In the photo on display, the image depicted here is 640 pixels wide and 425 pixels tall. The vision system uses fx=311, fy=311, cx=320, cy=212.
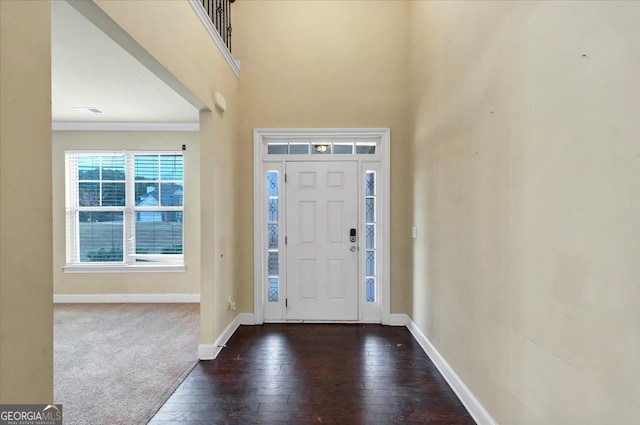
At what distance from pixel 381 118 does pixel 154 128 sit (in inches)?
127

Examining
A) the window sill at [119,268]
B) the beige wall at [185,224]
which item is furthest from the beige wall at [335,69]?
the window sill at [119,268]

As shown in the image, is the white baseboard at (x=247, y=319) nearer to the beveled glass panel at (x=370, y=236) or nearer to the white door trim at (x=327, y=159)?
the white door trim at (x=327, y=159)

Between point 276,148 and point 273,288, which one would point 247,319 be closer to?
point 273,288

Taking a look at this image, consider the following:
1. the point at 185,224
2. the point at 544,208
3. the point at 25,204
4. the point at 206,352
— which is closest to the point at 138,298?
the point at 185,224

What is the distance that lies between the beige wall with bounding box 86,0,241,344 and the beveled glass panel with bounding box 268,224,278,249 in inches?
17.6

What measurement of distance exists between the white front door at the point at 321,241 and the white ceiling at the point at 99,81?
166 cm

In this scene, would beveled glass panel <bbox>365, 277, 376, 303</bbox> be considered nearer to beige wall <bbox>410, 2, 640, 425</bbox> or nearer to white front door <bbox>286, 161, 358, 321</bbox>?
white front door <bbox>286, 161, 358, 321</bbox>

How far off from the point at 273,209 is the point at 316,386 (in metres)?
2.02

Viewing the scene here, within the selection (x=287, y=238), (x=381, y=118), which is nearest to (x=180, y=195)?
(x=287, y=238)

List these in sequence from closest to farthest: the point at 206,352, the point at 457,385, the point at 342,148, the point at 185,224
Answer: the point at 457,385
the point at 206,352
the point at 342,148
the point at 185,224

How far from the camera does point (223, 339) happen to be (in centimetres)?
309

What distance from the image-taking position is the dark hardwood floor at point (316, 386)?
2041mm

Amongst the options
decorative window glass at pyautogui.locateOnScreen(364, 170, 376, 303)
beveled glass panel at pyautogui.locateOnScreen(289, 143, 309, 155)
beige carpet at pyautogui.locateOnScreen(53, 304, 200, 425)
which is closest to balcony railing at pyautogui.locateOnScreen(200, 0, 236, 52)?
beveled glass panel at pyautogui.locateOnScreen(289, 143, 309, 155)

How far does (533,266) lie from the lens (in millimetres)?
1472
